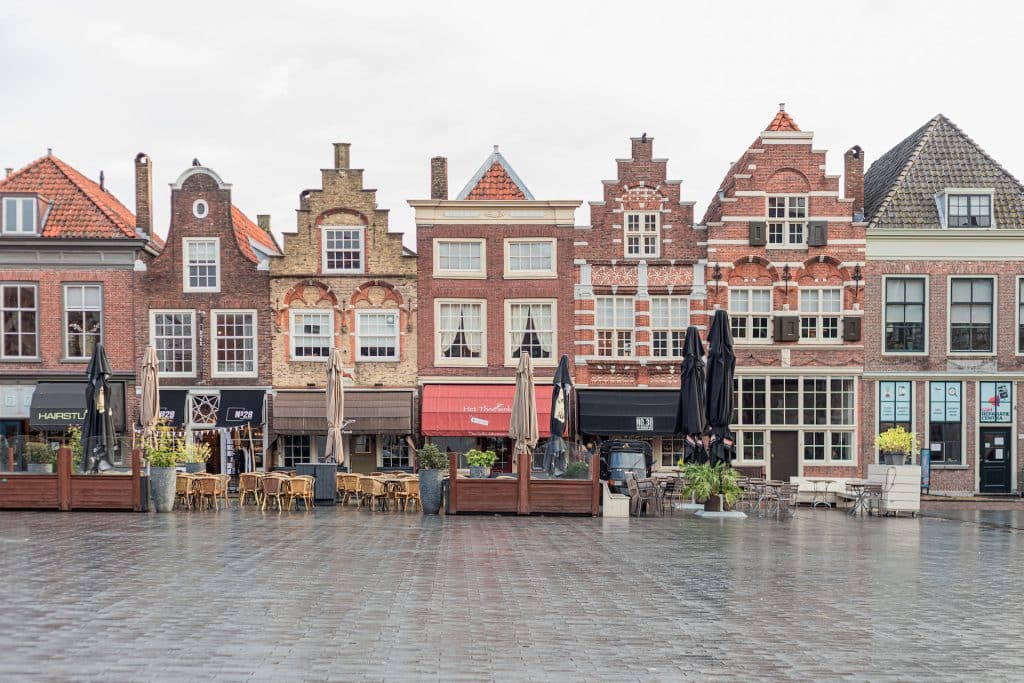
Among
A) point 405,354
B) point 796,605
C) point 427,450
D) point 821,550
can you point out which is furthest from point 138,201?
point 796,605

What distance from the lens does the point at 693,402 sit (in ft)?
68.3

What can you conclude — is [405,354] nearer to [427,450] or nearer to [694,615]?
[427,450]

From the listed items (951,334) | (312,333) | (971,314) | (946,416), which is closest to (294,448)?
(312,333)

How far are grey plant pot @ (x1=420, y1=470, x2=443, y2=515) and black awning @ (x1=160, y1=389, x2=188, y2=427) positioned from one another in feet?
38.5

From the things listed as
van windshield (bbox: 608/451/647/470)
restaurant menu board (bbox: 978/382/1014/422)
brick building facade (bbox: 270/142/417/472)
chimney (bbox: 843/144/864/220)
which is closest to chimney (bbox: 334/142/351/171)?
brick building facade (bbox: 270/142/417/472)

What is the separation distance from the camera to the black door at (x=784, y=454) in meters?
28.8

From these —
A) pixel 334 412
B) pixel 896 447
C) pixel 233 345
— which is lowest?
pixel 896 447

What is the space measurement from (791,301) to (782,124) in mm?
5662

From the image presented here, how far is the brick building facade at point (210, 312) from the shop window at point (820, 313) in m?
16.5

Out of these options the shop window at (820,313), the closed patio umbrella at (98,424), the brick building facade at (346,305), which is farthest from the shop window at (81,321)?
the shop window at (820,313)

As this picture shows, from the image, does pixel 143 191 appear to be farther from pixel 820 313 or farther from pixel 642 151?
pixel 820 313

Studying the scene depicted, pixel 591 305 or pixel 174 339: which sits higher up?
pixel 591 305

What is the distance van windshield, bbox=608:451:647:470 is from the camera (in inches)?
1022

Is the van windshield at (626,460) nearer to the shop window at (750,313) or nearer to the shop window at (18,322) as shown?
the shop window at (750,313)
